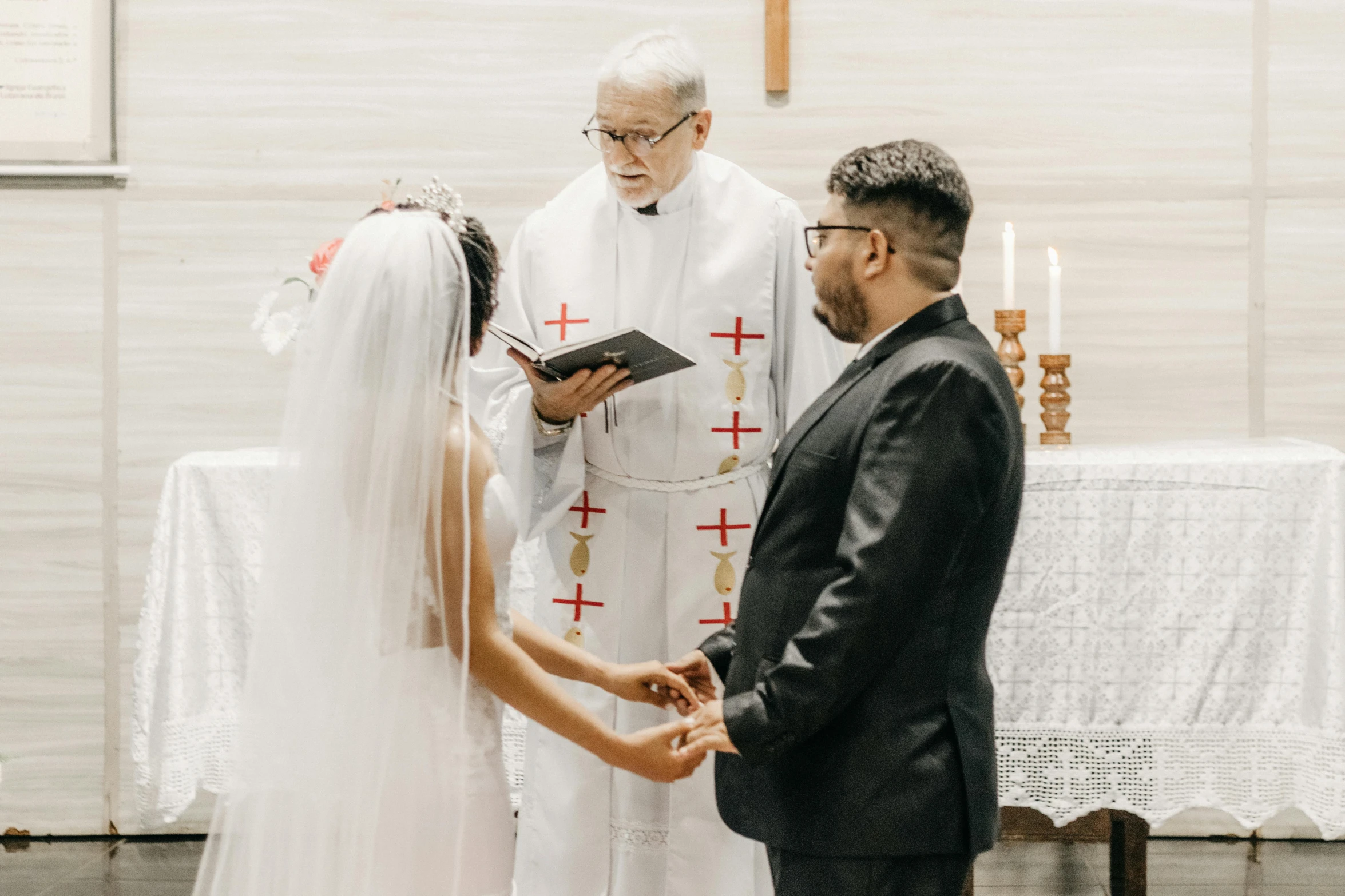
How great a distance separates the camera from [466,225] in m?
2.08

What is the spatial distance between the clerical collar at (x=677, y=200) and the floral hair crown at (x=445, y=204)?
3.04 ft

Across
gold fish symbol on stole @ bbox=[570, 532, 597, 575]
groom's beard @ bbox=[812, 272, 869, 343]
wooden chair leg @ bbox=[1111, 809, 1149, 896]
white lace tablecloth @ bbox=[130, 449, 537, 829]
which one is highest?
groom's beard @ bbox=[812, 272, 869, 343]

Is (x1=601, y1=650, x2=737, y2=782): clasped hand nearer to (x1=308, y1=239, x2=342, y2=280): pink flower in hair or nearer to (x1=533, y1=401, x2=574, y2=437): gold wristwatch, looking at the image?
(x1=533, y1=401, x2=574, y2=437): gold wristwatch

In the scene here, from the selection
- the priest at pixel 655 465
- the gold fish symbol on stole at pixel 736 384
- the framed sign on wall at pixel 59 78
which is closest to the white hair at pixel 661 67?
the priest at pixel 655 465

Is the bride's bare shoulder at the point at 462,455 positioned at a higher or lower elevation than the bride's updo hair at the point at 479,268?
lower

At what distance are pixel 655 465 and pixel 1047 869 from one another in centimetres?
202

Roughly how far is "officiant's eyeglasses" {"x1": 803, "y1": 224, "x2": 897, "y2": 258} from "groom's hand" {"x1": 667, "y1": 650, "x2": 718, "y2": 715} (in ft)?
2.64

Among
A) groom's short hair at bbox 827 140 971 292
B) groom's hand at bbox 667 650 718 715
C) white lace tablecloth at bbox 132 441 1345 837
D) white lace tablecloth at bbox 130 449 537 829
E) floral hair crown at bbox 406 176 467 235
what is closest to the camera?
groom's short hair at bbox 827 140 971 292

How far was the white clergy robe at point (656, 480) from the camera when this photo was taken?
2.96m

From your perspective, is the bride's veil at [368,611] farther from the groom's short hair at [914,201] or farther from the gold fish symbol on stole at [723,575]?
the gold fish symbol on stole at [723,575]

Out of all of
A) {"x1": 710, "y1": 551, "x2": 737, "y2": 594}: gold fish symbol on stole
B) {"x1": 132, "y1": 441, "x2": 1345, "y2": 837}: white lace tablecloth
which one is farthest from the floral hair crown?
{"x1": 132, "y1": 441, "x2": 1345, "y2": 837}: white lace tablecloth

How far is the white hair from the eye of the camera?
2822 millimetres

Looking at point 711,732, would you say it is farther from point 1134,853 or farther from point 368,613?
point 1134,853

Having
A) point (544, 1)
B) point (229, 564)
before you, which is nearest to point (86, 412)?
point (229, 564)
